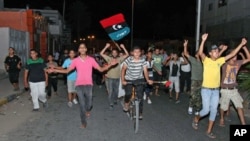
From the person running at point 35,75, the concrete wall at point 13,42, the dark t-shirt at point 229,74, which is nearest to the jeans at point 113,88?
the person running at point 35,75

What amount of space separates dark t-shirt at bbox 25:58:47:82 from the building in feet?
76.7

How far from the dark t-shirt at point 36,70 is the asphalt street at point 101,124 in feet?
3.20

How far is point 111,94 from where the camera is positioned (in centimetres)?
1203

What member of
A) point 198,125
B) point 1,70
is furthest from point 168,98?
point 1,70

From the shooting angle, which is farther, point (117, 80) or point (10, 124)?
point (117, 80)

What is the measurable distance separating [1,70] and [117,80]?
41.6 feet

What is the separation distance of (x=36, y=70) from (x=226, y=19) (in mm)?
31814

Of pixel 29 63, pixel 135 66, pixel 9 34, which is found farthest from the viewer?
pixel 9 34

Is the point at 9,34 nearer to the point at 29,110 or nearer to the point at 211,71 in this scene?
the point at 29,110

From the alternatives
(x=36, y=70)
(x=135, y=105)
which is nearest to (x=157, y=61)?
(x=36, y=70)

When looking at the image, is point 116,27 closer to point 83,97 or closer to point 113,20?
point 113,20

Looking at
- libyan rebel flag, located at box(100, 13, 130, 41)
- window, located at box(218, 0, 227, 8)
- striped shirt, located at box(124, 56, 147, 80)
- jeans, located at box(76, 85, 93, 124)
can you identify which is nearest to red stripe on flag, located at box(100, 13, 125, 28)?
libyan rebel flag, located at box(100, 13, 130, 41)

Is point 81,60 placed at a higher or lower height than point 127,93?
higher

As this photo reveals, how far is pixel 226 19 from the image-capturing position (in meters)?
39.7
